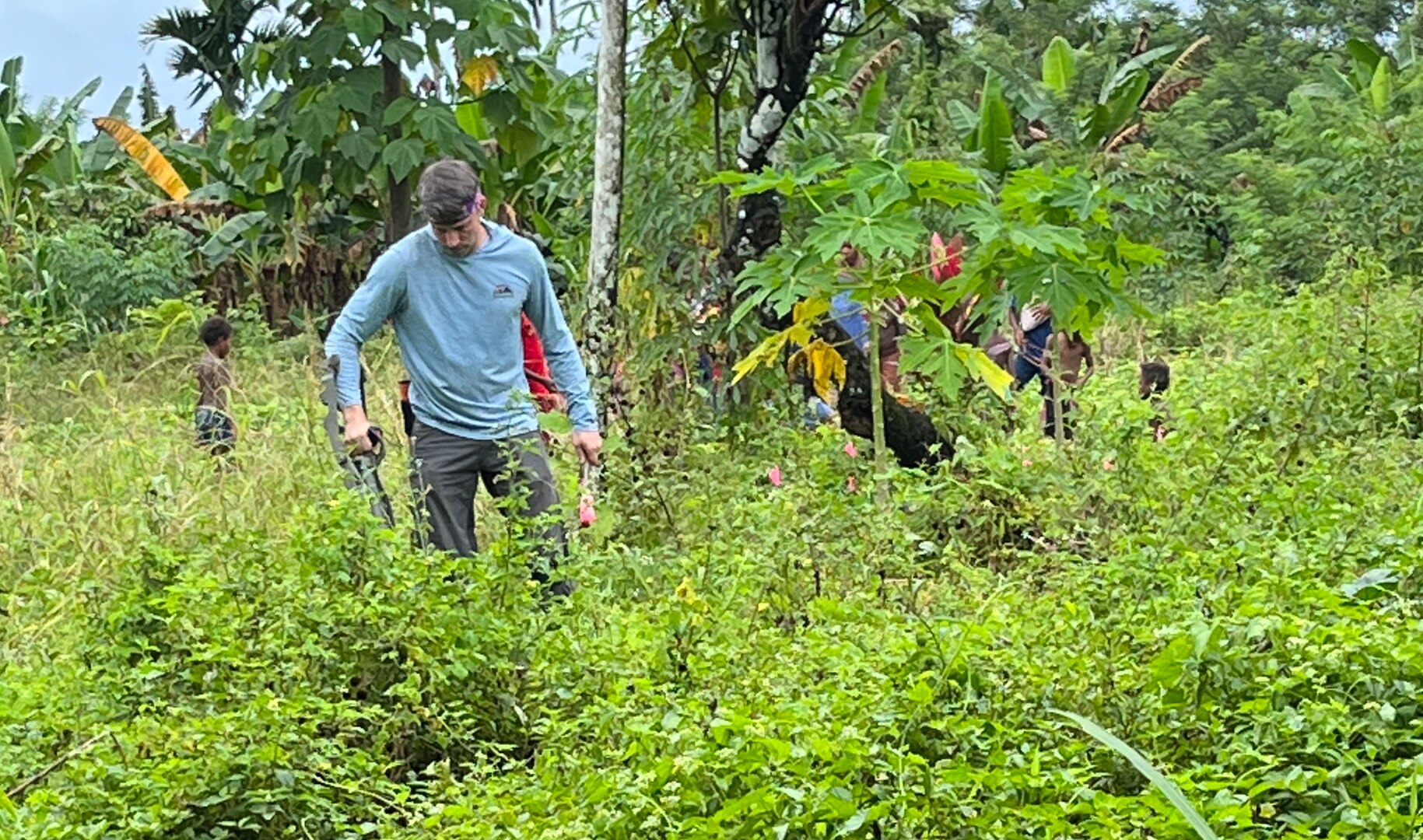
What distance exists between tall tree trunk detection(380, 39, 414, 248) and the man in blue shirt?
7.01 m

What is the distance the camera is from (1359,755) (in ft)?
10.6

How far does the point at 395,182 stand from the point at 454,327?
755 centimetres

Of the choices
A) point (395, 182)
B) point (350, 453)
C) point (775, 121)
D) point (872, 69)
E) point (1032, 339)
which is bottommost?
point (1032, 339)

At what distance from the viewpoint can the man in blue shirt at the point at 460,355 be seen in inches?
226

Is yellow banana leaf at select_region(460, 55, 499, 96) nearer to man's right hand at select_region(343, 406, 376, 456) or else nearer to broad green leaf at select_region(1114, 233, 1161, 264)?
broad green leaf at select_region(1114, 233, 1161, 264)

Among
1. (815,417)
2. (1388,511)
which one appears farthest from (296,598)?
(815,417)

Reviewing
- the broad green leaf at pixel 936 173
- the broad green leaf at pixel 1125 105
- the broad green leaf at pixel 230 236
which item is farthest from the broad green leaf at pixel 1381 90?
the broad green leaf at pixel 936 173

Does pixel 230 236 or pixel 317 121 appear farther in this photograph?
pixel 230 236

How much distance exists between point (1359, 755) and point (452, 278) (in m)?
3.37

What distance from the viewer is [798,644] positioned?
168 inches

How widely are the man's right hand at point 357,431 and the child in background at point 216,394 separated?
2.46 meters

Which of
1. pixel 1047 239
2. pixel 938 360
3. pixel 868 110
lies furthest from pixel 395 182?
pixel 1047 239

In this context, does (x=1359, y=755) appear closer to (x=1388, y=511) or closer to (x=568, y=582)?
(x=1388, y=511)

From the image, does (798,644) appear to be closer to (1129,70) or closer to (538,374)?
(538,374)
